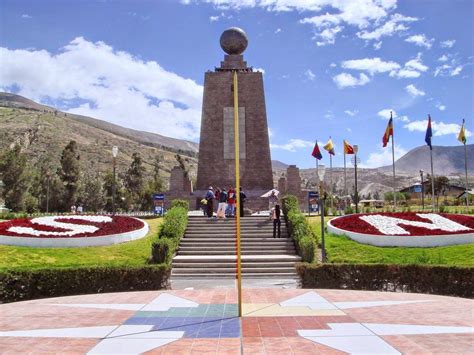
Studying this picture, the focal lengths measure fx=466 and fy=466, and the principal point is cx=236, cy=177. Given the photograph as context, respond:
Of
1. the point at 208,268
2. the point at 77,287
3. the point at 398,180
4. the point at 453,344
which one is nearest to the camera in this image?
the point at 453,344

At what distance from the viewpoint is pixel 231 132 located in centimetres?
3344

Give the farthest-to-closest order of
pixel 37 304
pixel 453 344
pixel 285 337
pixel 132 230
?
pixel 132 230 < pixel 37 304 < pixel 285 337 < pixel 453 344

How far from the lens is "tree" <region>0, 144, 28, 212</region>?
47.4m

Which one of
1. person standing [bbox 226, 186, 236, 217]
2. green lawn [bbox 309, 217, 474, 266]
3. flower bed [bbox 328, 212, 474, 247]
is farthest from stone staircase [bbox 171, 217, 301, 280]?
flower bed [bbox 328, 212, 474, 247]

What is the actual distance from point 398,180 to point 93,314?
17536 centimetres

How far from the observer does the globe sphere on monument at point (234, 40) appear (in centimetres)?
3434

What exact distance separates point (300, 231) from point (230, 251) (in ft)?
9.62

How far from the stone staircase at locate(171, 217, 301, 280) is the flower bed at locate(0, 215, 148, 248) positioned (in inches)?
100

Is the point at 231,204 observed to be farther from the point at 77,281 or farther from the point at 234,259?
the point at 77,281

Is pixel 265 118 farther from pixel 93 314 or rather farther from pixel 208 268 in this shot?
pixel 93 314

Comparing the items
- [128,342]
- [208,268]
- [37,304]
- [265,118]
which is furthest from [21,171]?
[128,342]

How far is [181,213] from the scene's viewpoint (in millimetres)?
21078

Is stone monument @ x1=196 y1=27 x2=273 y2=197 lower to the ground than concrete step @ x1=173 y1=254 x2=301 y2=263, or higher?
higher

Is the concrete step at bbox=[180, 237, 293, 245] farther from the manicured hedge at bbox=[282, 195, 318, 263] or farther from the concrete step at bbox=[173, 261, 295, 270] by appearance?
the concrete step at bbox=[173, 261, 295, 270]
